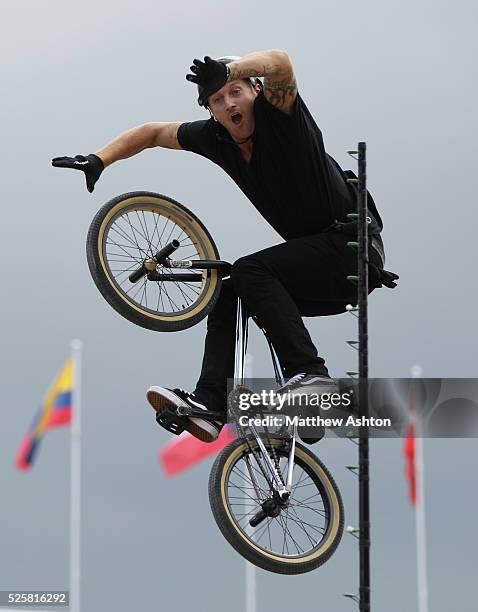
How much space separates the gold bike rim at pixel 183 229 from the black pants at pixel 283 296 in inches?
7.9

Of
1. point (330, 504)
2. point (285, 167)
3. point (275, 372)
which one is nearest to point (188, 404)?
point (275, 372)

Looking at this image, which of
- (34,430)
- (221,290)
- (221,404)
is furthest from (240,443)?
(34,430)

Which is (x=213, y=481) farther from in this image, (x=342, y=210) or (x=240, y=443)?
(x=342, y=210)

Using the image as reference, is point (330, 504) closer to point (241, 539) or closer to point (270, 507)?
point (270, 507)

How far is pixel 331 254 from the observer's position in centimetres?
1309

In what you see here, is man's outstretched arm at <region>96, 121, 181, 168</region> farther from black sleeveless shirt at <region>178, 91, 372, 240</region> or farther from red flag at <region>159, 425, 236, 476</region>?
red flag at <region>159, 425, 236, 476</region>

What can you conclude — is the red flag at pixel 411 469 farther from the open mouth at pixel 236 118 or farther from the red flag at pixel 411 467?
the open mouth at pixel 236 118

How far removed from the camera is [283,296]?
12.8 metres

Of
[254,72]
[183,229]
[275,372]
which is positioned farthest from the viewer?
[183,229]

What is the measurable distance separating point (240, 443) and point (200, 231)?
1562mm

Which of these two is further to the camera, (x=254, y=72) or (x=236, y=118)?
(x=236, y=118)

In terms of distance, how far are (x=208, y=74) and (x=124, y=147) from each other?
170cm

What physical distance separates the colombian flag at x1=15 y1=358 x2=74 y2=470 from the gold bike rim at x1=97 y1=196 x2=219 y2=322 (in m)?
15.0

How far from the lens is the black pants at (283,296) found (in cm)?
1271
